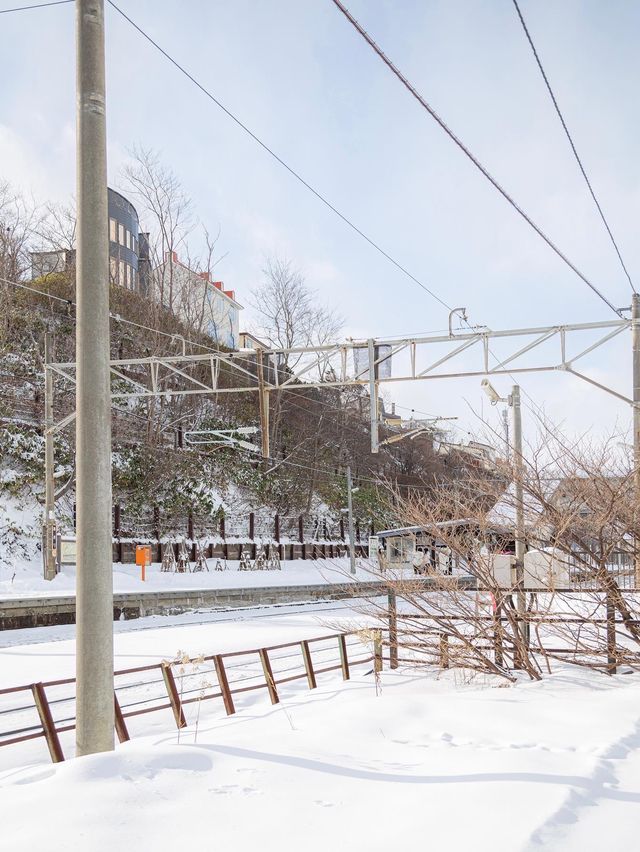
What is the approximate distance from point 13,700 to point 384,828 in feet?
36.8

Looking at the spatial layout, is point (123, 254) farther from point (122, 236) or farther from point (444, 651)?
point (444, 651)

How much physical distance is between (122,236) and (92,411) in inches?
2090

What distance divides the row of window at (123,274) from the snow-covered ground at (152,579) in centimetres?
1980

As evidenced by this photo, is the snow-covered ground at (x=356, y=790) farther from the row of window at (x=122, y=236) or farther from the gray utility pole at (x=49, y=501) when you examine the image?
the row of window at (x=122, y=236)

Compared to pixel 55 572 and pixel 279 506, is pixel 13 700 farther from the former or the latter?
pixel 279 506

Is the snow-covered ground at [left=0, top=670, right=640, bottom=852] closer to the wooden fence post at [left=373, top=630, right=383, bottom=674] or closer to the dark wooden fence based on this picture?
the wooden fence post at [left=373, top=630, right=383, bottom=674]

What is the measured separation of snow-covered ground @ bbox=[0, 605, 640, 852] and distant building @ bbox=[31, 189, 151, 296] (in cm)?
4460

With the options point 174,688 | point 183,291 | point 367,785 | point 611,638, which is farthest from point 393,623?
point 183,291

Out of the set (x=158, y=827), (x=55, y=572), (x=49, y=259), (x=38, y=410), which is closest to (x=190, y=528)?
(x=38, y=410)

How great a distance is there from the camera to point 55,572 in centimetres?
2981

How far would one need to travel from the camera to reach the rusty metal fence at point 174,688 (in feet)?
29.4

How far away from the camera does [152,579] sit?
3441 cm

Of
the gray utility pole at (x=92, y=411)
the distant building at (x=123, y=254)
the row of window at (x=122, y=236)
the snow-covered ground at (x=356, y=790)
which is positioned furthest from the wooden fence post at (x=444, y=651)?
the row of window at (x=122, y=236)

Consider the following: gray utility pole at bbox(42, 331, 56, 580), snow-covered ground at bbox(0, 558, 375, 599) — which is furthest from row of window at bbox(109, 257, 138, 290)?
gray utility pole at bbox(42, 331, 56, 580)
